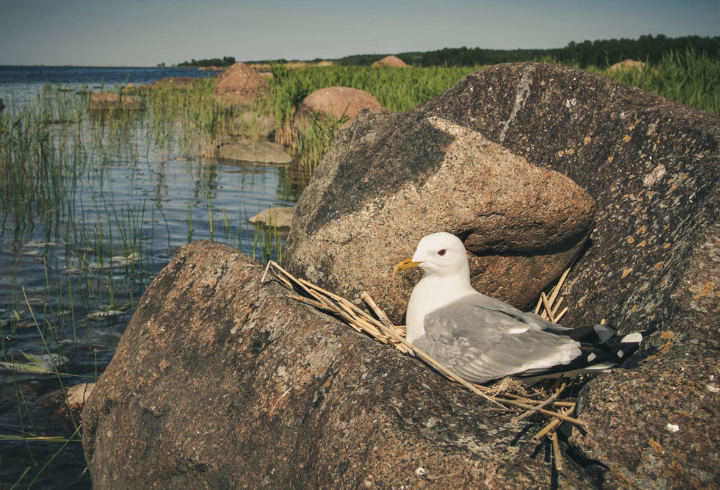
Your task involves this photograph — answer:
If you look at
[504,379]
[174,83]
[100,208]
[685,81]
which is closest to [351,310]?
[504,379]

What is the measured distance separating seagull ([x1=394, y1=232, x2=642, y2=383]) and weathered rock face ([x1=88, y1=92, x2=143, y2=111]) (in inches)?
766

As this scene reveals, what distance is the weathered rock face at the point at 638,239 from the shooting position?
1727 mm

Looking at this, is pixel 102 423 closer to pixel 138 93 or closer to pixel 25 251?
pixel 25 251

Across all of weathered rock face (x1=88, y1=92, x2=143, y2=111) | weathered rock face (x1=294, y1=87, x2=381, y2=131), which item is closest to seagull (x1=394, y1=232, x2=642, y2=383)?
weathered rock face (x1=294, y1=87, x2=381, y2=131)

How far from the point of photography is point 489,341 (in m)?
2.46

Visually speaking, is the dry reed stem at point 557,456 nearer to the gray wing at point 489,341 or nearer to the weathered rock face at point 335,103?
the gray wing at point 489,341

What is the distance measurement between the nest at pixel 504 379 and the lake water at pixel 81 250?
6.22 feet

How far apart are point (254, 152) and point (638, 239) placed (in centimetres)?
1197

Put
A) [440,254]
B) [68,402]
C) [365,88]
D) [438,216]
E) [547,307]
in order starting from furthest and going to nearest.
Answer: [365,88]
[68,402]
[547,307]
[438,216]
[440,254]

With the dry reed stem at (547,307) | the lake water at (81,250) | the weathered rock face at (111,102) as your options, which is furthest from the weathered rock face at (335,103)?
the dry reed stem at (547,307)

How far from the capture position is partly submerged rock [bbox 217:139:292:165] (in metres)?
13.8

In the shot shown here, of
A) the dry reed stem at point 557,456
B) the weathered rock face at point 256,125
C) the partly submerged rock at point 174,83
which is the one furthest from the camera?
the partly submerged rock at point 174,83

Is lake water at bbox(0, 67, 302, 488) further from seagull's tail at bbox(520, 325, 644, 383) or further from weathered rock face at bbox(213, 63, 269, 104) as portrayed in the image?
weathered rock face at bbox(213, 63, 269, 104)

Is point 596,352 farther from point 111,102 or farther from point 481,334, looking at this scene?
point 111,102
